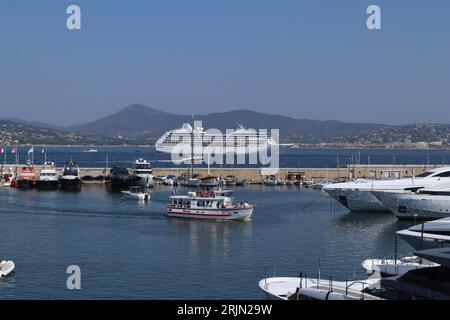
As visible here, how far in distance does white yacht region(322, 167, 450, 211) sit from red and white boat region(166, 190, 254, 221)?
6670 mm

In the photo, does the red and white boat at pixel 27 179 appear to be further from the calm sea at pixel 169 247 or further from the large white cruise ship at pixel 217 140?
the large white cruise ship at pixel 217 140

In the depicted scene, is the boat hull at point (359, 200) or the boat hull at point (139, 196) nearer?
the boat hull at point (359, 200)

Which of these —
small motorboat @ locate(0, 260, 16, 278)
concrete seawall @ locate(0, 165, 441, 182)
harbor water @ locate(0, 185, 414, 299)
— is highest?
concrete seawall @ locate(0, 165, 441, 182)

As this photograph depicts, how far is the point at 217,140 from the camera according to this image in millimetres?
124188

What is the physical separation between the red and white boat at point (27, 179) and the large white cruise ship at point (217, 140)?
195 feet

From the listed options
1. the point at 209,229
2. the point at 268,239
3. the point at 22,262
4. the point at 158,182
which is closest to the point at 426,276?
the point at 22,262

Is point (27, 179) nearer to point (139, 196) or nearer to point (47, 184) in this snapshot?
point (47, 184)

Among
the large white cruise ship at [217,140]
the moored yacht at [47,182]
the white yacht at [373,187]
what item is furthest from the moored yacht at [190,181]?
the large white cruise ship at [217,140]

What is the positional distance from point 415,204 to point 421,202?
0.39 m

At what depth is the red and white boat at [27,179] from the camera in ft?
192

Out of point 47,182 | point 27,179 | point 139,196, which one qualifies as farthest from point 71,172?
point 139,196

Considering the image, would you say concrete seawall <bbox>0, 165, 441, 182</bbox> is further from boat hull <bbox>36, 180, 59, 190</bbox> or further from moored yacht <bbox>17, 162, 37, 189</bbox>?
boat hull <bbox>36, 180, 59, 190</bbox>

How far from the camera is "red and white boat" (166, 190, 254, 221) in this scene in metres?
35.7

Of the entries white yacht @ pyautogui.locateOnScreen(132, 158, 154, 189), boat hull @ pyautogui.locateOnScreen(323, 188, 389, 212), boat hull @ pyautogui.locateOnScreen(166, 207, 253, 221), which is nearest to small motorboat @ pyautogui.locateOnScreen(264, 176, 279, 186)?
white yacht @ pyautogui.locateOnScreen(132, 158, 154, 189)
